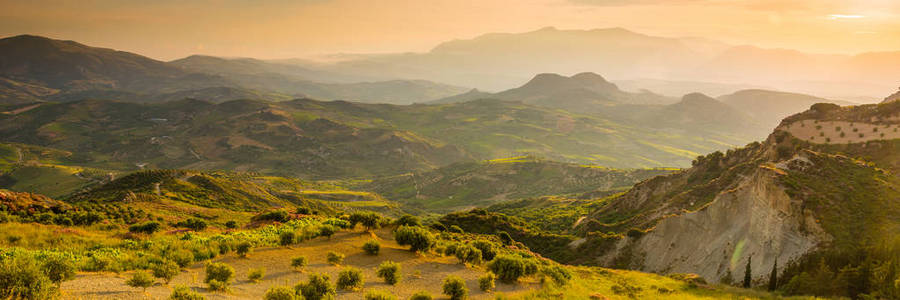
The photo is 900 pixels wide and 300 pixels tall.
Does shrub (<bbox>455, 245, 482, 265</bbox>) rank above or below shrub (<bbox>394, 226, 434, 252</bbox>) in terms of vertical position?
below

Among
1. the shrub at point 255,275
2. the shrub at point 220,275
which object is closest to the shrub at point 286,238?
the shrub at point 255,275

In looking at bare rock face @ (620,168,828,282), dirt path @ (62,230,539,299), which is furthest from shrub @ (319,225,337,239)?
bare rock face @ (620,168,828,282)

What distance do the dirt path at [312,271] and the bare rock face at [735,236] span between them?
26229mm

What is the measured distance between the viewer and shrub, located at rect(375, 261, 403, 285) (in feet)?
86.9

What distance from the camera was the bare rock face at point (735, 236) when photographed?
37.8m

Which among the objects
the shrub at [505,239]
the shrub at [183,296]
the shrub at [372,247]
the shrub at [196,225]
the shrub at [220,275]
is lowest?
the shrub at [505,239]


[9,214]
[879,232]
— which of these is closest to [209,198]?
[9,214]

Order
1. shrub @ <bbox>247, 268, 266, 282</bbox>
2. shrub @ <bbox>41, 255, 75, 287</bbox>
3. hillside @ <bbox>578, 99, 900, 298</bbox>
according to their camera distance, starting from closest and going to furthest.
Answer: shrub @ <bbox>41, 255, 75, 287</bbox>
shrub @ <bbox>247, 268, 266, 282</bbox>
hillside @ <bbox>578, 99, 900, 298</bbox>

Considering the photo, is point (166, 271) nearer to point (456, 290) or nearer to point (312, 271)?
point (312, 271)

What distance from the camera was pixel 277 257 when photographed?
2988 centimetres

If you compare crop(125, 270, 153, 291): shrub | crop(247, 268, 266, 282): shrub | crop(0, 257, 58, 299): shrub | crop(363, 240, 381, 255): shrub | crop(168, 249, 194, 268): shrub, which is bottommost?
crop(363, 240, 381, 255): shrub

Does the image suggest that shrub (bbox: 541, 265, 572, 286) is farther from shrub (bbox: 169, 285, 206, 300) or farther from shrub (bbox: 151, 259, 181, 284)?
shrub (bbox: 151, 259, 181, 284)

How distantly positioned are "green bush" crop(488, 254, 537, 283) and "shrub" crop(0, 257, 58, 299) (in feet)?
80.7

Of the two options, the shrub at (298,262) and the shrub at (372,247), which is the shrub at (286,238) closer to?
the shrub at (298,262)
